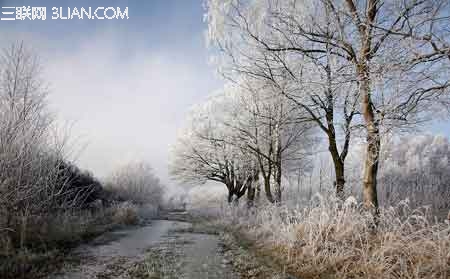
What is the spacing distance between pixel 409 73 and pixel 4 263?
6462mm

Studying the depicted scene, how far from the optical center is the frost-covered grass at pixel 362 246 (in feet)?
12.8

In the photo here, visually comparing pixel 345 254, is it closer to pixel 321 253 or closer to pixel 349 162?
pixel 321 253

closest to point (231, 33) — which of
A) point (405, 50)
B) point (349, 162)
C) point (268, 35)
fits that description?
point (268, 35)

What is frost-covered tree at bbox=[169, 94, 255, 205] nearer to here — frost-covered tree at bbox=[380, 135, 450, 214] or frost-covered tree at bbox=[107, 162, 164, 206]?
frost-covered tree at bbox=[107, 162, 164, 206]

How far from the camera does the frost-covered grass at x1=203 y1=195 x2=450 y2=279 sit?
3.89 meters

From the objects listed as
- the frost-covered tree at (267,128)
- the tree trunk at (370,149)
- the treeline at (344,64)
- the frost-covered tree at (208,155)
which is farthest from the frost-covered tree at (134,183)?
the tree trunk at (370,149)

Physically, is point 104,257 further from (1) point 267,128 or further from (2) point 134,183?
(2) point 134,183

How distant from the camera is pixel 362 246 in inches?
179

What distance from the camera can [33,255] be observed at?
5.61 m

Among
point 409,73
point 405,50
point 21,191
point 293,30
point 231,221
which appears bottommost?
point 231,221

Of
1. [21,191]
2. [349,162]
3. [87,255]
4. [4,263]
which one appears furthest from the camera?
[349,162]

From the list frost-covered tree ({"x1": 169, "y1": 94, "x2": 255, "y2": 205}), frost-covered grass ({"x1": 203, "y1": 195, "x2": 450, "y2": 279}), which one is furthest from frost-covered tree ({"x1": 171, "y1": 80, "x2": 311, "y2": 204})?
frost-covered grass ({"x1": 203, "y1": 195, "x2": 450, "y2": 279})

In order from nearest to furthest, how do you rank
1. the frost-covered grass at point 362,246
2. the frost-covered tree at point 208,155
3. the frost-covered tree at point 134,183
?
the frost-covered grass at point 362,246 < the frost-covered tree at point 208,155 < the frost-covered tree at point 134,183

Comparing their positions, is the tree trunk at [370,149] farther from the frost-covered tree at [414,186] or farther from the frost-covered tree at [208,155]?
the frost-covered tree at [208,155]
